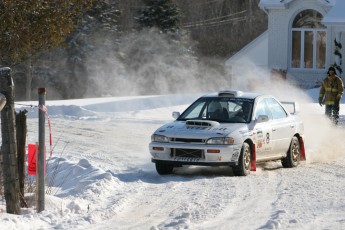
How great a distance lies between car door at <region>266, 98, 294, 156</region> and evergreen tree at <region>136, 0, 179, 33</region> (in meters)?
47.1

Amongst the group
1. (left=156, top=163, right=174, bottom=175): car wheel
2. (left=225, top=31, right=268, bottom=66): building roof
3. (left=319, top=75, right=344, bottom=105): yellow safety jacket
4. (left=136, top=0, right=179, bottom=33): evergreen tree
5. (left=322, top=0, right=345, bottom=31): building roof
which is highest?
(left=136, top=0, right=179, bottom=33): evergreen tree

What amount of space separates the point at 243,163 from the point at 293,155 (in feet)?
7.24

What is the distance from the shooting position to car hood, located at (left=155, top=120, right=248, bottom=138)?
14922mm

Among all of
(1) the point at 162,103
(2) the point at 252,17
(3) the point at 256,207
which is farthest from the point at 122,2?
(3) the point at 256,207

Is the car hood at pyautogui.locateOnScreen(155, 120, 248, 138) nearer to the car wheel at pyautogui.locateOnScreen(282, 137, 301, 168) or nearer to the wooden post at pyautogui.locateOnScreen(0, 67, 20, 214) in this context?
the car wheel at pyautogui.locateOnScreen(282, 137, 301, 168)

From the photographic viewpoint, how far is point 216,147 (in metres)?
14.7

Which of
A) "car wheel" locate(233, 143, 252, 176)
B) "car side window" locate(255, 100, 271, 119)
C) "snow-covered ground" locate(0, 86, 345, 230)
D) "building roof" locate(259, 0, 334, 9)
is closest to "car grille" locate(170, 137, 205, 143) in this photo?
"snow-covered ground" locate(0, 86, 345, 230)

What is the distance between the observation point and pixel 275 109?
1692cm

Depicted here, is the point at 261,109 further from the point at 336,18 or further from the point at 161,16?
the point at 161,16

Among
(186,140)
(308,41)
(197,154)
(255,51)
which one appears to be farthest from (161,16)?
(197,154)

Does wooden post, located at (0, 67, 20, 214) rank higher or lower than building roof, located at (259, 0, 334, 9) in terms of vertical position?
lower

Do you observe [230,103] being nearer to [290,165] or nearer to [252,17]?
[290,165]

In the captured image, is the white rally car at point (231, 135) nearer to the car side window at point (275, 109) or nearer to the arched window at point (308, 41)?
the car side window at point (275, 109)

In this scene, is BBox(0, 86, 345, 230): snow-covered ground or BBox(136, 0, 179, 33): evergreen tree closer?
BBox(0, 86, 345, 230): snow-covered ground
